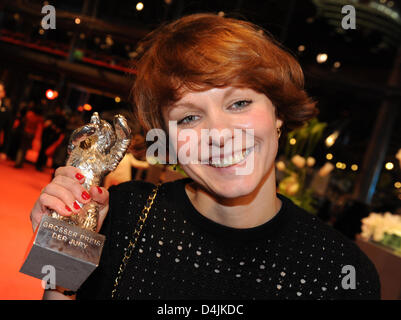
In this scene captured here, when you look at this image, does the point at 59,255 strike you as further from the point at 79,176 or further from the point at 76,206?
the point at 79,176

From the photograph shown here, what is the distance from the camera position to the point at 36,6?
15039mm

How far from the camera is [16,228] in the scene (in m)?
4.61

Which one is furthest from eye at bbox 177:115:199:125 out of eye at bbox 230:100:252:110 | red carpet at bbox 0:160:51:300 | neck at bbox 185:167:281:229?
red carpet at bbox 0:160:51:300

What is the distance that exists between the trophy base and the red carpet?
69.2 inches

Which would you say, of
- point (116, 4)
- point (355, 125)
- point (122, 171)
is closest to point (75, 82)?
point (116, 4)

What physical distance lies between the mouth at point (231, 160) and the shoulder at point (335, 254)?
0.36 m

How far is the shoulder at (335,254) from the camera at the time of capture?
1333mm

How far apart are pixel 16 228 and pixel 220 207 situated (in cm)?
391

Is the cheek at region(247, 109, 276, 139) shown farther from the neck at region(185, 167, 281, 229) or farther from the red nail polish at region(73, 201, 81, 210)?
the red nail polish at region(73, 201, 81, 210)

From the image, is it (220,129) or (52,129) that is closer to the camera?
(220,129)

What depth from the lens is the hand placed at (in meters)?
1.10

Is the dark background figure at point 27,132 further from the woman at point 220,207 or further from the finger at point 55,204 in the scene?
the finger at point 55,204

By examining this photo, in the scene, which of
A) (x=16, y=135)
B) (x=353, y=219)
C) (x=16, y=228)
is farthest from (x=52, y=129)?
(x=353, y=219)
